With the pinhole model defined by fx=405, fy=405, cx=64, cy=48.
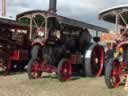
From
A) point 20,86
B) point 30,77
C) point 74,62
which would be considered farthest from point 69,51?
point 20,86

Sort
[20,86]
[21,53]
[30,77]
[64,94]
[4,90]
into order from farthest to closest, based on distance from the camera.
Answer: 1. [21,53]
2. [30,77]
3. [20,86]
4. [4,90]
5. [64,94]

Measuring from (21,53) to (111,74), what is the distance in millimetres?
6718

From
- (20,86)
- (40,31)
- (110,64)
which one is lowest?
(20,86)

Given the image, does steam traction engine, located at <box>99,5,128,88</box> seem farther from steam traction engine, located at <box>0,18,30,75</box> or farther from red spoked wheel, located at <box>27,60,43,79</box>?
steam traction engine, located at <box>0,18,30,75</box>

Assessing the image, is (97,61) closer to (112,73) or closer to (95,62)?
(95,62)

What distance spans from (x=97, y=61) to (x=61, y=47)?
2147mm

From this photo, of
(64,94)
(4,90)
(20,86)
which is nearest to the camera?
(64,94)

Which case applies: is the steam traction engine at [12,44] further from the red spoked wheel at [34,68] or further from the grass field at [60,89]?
the grass field at [60,89]

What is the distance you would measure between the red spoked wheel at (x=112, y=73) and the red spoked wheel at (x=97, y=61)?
10.4 ft

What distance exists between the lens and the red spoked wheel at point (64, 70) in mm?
12664

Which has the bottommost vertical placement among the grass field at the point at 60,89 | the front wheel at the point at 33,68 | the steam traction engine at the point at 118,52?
the grass field at the point at 60,89

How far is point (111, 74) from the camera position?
11102mm

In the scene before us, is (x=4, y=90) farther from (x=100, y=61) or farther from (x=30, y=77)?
(x=100, y=61)

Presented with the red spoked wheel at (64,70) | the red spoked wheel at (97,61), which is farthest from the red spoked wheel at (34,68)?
the red spoked wheel at (97,61)
